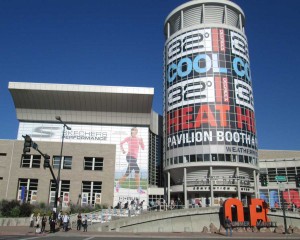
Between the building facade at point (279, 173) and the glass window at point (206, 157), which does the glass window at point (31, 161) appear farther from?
the building facade at point (279, 173)

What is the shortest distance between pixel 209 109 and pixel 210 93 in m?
2.90

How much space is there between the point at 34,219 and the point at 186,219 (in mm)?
17044

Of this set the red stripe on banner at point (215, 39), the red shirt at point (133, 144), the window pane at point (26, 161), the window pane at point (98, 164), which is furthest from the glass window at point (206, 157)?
the window pane at point (26, 161)

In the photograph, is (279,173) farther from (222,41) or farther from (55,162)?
(55,162)

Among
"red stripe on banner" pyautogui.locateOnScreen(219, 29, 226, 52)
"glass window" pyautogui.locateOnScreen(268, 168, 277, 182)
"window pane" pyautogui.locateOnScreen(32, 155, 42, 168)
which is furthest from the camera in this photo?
"glass window" pyautogui.locateOnScreen(268, 168, 277, 182)

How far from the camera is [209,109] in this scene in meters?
51.6

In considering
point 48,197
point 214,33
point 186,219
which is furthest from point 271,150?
point 48,197

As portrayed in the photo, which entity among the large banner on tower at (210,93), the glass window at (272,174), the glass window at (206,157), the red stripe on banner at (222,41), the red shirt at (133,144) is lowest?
the glass window at (272,174)

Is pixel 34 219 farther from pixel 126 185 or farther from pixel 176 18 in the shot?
pixel 176 18

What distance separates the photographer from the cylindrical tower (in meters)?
49.8

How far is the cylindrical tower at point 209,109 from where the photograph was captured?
163 ft

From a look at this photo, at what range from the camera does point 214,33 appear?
56.1 m

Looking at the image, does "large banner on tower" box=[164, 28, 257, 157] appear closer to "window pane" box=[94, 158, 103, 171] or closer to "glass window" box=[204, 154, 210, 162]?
"glass window" box=[204, 154, 210, 162]

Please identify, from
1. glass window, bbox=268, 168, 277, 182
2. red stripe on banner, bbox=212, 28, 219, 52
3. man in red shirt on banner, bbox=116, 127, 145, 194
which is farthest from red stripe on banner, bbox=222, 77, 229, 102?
glass window, bbox=268, 168, 277, 182
